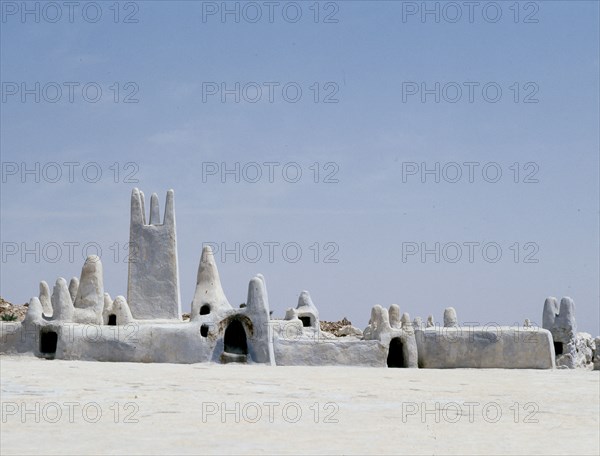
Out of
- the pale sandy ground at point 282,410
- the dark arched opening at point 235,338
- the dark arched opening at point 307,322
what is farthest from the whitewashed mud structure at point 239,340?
the dark arched opening at point 307,322

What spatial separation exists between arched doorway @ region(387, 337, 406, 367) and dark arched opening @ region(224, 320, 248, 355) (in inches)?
167

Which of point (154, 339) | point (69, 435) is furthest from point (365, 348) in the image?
point (69, 435)

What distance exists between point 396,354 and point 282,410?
10898 millimetres

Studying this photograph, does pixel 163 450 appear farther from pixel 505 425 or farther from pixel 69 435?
pixel 505 425

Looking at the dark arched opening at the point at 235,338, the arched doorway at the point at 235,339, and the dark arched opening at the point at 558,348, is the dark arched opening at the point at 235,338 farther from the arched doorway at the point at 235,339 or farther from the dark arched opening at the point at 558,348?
the dark arched opening at the point at 558,348

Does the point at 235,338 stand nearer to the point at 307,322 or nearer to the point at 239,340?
the point at 239,340

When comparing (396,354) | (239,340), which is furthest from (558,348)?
(239,340)

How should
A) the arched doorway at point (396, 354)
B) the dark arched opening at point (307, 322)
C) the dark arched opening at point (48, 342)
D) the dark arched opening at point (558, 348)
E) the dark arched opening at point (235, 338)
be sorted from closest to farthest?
the dark arched opening at point (235, 338)
the dark arched opening at point (48, 342)
the arched doorway at point (396, 354)
the dark arched opening at point (558, 348)
the dark arched opening at point (307, 322)

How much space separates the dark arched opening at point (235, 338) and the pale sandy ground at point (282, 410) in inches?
85.9

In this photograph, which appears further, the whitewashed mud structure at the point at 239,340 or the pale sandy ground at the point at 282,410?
the whitewashed mud structure at the point at 239,340

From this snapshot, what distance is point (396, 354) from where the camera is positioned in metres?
25.6

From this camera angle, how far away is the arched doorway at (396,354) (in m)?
25.2

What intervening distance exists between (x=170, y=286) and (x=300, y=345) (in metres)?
7.23

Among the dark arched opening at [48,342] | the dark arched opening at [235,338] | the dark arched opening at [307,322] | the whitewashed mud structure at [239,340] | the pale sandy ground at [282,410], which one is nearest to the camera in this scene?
the pale sandy ground at [282,410]
